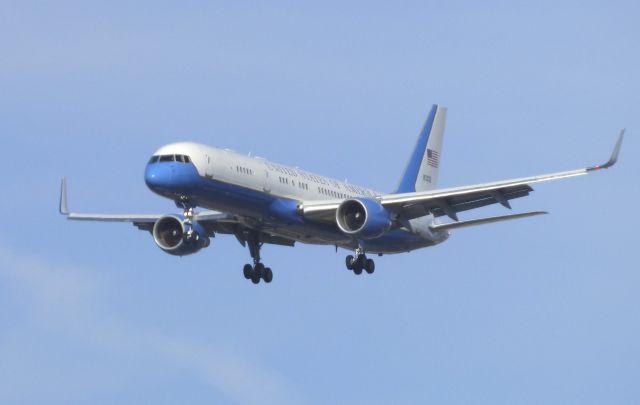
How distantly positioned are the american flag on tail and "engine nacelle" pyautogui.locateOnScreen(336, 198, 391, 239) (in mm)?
13636

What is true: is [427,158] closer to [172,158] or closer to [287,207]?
[287,207]

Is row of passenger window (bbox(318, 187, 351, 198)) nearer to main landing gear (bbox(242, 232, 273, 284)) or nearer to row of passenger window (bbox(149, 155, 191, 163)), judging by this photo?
main landing gear (bbox(242, 232, 273, 284))

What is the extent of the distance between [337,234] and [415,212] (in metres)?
3.53

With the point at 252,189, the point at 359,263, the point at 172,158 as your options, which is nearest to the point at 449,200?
the point at 359,263

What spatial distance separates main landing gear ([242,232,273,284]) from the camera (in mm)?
69000

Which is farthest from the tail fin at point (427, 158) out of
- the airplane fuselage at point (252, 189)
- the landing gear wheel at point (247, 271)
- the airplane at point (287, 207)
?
the landing gear wheel at point (247, 271)

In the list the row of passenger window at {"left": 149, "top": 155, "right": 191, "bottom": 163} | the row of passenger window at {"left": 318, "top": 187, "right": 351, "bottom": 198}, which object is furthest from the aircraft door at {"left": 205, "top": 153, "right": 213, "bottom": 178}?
the row of passenger window at {"left": 318, "top": 187, "right": 351, "bottom": 198}

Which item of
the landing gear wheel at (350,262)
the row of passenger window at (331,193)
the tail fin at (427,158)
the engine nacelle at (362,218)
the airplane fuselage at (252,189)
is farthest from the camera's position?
the tail fin at (427,158)

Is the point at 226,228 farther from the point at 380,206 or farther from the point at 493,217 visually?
the point at 493,217

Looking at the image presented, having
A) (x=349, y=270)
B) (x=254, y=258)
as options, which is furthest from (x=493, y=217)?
(x=254, y=258)

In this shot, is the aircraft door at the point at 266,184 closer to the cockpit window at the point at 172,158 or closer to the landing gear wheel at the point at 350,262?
the cockpit window at the point at 172,158

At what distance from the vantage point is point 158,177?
60.4 meters

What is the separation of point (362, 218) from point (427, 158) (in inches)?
562

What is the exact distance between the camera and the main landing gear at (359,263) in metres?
66.3
